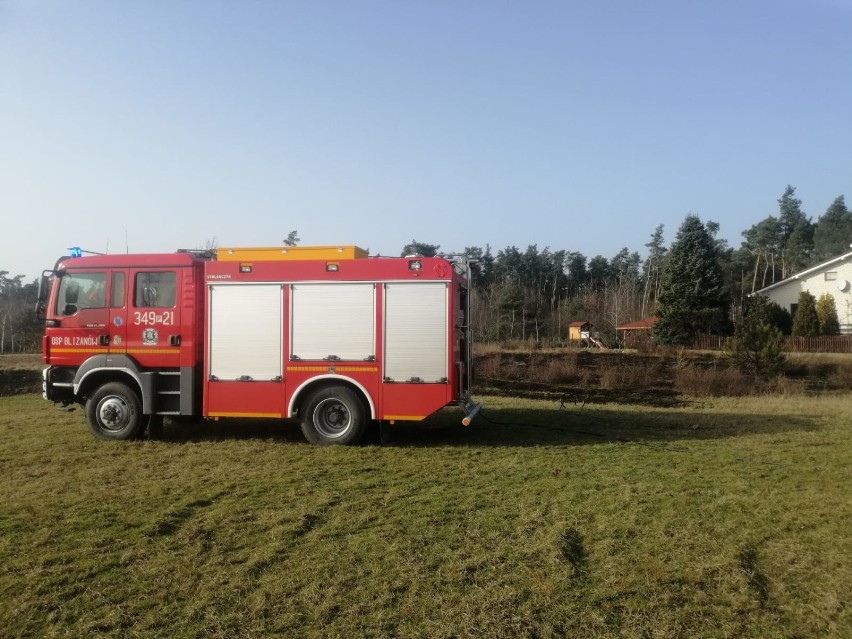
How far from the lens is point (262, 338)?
976 cm

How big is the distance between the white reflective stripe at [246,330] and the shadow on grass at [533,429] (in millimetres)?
1387

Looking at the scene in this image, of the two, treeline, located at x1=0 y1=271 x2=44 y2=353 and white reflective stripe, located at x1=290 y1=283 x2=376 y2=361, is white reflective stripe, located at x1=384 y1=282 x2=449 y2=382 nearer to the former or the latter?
white reflective stripe, located at x1=290 y1=283 x2=376 y2=361

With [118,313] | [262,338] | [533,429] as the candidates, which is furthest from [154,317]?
[533,429]

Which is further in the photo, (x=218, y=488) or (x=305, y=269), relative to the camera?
(x=305, y=269)

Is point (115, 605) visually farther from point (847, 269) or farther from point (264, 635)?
point (847, 269)

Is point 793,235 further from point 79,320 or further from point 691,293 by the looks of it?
point 79,320

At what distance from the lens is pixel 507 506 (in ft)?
21.1

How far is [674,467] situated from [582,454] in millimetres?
1326

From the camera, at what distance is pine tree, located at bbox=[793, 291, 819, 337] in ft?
130

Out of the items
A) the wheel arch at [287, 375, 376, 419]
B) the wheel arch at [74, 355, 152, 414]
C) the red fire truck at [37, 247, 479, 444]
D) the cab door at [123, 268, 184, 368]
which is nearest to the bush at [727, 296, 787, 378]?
the red fire truck at [37, 247, 479, 444]

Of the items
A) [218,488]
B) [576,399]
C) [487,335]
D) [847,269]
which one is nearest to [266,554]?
[218,488]

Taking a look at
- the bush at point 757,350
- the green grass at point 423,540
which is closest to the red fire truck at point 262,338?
the green grass at point 423,540

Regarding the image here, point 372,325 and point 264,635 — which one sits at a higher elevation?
A: point 372,325

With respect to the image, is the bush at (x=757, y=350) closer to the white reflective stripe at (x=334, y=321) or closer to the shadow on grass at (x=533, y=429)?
the shadow on grass at (x=533, y=429)
